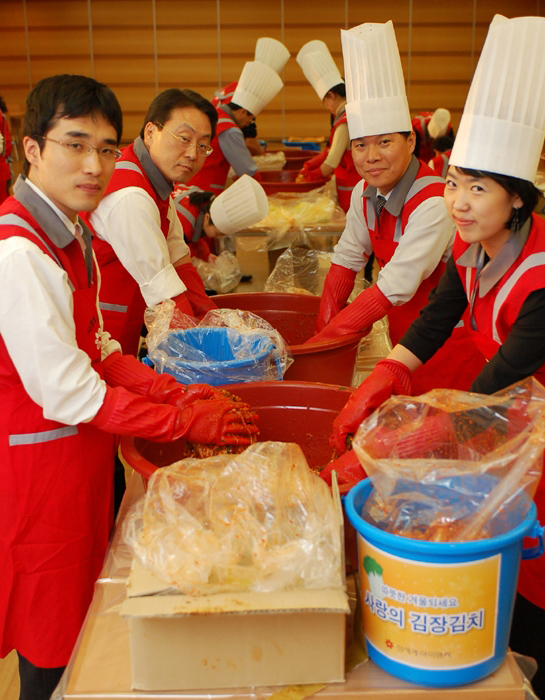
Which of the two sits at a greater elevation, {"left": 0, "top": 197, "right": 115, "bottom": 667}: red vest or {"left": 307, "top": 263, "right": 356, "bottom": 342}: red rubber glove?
{"left": 307, "top": 263, "right": 356, "bottom": 342}: red rubber glove

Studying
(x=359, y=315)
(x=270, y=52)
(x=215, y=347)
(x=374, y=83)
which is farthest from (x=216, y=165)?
(x=215, y=347)

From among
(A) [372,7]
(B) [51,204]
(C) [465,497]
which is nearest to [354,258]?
(B) [51,204]

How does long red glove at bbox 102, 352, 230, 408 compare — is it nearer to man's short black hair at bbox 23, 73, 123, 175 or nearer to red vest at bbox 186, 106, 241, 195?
man's short black hair at bbox 23, 73, 123, 175

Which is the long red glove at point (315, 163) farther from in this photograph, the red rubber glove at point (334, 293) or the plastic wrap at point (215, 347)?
the plastic wrap at point (215, 347)

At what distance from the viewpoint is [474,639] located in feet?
2.66

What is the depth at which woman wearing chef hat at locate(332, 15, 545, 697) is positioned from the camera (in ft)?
3.99

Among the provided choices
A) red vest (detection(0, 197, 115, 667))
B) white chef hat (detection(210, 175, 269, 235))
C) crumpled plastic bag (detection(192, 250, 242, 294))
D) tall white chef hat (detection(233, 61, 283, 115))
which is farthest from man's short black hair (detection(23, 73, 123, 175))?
tall white chef hat (detection(233, 61, 283, 115))

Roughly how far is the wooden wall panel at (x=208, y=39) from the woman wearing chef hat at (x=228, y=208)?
6.25 meters

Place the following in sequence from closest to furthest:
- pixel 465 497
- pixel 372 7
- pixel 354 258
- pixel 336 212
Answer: pixel 465 497
pixel 354 258
pixel 336 212
pixel 372 7

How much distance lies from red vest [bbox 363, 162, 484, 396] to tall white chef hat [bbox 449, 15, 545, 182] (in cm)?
70

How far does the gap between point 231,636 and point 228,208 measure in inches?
78.1

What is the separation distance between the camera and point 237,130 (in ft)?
13.7

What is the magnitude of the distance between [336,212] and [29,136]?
2801 millimetres

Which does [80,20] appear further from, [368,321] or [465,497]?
[465,497]
